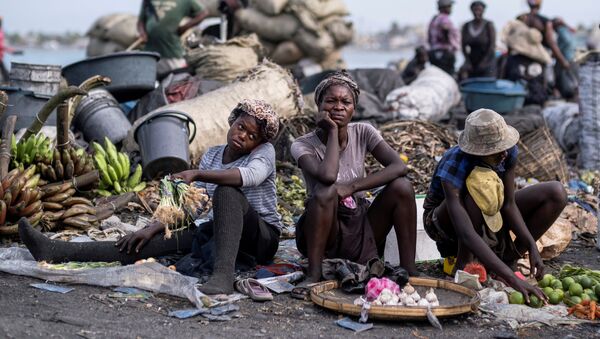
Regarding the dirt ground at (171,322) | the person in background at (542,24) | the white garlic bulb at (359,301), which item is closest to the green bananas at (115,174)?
the dirt ground at (171,322)

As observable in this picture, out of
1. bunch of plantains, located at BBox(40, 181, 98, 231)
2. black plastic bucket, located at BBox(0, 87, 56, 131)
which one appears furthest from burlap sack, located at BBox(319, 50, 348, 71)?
bunch of plantains, located at BBox(40, 181, 98, 231)

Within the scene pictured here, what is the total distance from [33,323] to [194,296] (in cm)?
74

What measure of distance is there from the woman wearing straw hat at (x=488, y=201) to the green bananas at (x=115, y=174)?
2.92 m

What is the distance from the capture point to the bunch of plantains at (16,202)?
221 inches

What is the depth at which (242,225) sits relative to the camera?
4.45 meters

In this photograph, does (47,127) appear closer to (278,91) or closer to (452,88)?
(278,91)

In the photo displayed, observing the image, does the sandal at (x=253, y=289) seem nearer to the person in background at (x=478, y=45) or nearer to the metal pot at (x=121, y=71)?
the metal pot at (x=121, y=71)

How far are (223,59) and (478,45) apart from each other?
203 inches

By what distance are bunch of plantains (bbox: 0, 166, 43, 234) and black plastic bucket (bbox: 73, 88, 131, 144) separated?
218 centimetres

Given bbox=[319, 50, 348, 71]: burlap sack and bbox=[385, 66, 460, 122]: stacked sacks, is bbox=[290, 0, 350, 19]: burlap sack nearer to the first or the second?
bbox=[319, 50, 348, 71]: burlap sack

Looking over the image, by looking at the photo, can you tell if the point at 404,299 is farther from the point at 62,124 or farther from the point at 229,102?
the point at 229,102

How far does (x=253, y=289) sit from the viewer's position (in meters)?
4.38

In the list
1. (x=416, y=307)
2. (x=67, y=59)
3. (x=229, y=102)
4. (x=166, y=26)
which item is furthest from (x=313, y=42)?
(x=67, y=59)

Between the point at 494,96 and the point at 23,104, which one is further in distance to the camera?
the point at 494,96
